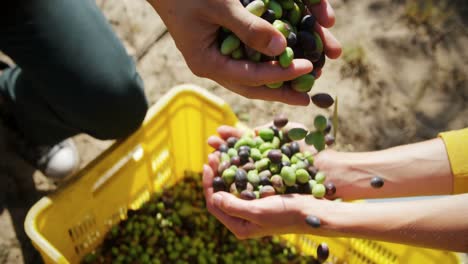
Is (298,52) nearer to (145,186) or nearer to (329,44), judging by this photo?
(329,44)

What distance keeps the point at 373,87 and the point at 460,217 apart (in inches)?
64.8

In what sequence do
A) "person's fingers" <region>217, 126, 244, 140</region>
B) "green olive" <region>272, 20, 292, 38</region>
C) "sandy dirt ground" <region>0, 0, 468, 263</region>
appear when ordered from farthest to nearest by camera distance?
1. "sandy dirt ground" <region>0, 0, 468, 263</region>
2. "person's fingers" <region>217, 126, 244, 140</region>
3. "green olive" <region>272, 20, 292, 38</region>

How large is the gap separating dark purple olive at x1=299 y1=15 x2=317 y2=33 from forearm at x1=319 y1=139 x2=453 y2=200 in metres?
0.71

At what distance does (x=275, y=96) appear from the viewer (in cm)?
175

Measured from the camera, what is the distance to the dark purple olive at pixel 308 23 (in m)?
1.72

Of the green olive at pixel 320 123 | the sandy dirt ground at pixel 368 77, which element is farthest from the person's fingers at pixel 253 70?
the sandy dirt ground at pixel 368 77

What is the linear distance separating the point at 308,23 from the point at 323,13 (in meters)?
0.14

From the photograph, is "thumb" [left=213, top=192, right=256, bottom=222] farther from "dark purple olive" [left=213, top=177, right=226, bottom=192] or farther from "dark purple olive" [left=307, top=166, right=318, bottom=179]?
"dark purple olive" [left=307, top=166, right=318, bottom=179]

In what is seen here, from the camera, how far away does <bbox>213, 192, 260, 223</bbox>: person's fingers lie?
1887 millimetres

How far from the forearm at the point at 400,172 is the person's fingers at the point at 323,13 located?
2.10 ft

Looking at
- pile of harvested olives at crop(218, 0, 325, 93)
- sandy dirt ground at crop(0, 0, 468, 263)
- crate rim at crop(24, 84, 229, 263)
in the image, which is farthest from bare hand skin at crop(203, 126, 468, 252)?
sandy dirt ground at crop(0, 0, 468, 263)

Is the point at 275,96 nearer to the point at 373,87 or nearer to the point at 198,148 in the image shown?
the point at 198,148

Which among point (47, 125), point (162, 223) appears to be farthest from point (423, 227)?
point (47, 125)

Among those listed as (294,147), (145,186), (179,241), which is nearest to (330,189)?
(294,147)
